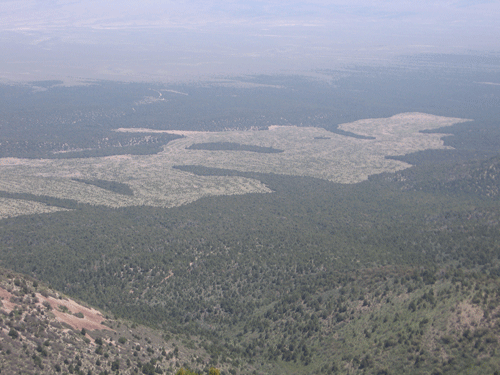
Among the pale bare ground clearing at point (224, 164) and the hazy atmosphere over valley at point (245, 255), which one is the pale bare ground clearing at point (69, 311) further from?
the pale bare ground clearing at point (224, 164)

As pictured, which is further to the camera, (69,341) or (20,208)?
(20,208)

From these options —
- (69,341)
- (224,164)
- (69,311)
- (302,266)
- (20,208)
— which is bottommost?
(20,208)

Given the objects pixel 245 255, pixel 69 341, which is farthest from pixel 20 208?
pixel 69 341

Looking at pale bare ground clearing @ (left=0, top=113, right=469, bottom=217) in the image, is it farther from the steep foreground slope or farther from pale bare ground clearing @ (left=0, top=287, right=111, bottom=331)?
the steep foreground slope

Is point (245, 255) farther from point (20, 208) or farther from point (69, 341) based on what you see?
point (20, 208)

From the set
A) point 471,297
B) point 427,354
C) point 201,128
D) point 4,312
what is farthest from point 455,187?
point 201,128

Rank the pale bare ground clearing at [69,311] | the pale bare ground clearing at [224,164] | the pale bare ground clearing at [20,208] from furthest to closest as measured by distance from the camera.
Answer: the pale bare ground clearing at [224,164] < the pale bare ground clearing at [20,208] < the pale bare ground clearing at [69,311]

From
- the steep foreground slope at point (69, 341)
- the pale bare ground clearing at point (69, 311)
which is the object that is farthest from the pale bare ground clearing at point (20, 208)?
the pale bare ground clearing at point (69, 311)
